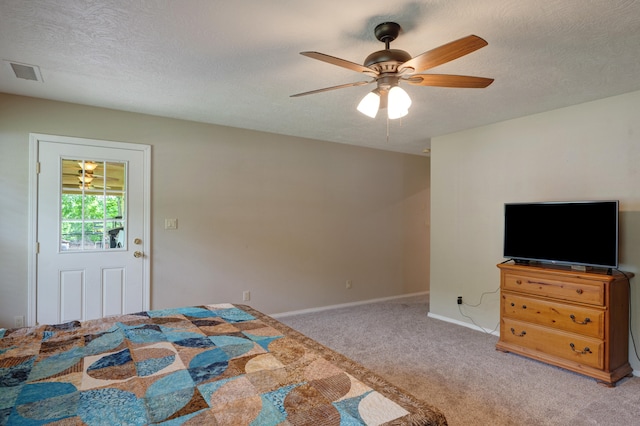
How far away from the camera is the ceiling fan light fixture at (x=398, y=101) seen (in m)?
2.04

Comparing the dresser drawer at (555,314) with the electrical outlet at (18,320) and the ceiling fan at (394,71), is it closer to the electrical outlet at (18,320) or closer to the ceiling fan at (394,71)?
the ceiling fan at (394,71)

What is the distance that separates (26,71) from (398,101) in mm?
2789

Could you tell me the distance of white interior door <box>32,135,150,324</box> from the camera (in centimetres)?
336

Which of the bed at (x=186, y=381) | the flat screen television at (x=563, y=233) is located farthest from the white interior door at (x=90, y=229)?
the flat screen television at (x=563, y=233)

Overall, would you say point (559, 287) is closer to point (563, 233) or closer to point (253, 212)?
point (563, 233)

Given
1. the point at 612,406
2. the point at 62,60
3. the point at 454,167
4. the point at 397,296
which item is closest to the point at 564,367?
the point at 612,406

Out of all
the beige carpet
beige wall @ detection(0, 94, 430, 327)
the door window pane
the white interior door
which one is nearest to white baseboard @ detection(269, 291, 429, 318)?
beige wall @ detection(0, 94, 430, 327)

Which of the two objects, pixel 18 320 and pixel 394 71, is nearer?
pixel 394 71

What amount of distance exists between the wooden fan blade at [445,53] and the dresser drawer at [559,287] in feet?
7.54

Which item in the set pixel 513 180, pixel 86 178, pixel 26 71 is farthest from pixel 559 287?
pixel 26 71

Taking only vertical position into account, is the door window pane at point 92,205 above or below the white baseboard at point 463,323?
above

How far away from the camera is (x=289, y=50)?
2.32 m

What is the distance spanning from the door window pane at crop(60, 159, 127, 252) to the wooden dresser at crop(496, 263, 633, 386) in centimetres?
395

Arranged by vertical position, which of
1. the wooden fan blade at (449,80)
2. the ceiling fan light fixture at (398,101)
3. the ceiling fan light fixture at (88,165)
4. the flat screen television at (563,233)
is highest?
the wooden fan blade at (449,80)
